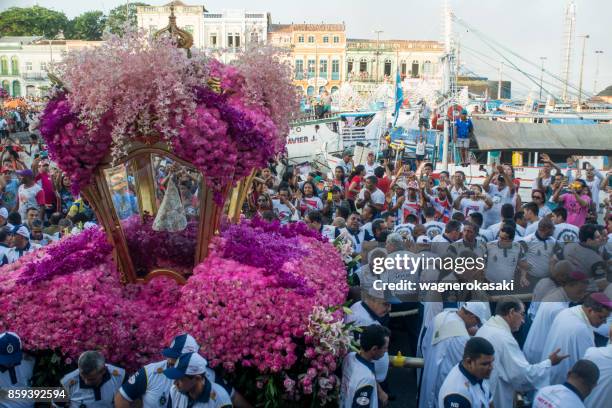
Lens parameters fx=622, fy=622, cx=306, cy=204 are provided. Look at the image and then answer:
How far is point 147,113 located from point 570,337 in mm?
4100

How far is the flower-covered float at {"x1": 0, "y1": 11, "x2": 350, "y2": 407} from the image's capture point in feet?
15.6

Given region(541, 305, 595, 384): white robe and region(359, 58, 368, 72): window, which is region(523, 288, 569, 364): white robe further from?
region(359, 58, 368, 72): window

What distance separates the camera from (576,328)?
5523mm

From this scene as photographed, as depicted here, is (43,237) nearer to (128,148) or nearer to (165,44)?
(128,148)

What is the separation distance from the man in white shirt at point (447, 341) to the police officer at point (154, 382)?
90.2 inches

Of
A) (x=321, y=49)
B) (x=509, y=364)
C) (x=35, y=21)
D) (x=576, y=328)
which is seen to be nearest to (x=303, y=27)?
(x=321, y=49)

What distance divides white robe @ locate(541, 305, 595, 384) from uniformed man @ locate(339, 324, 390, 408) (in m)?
1.81

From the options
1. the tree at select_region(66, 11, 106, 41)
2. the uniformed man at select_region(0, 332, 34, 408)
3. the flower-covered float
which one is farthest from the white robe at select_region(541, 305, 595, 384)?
the tree at select_region(66, 11, 106, 41)

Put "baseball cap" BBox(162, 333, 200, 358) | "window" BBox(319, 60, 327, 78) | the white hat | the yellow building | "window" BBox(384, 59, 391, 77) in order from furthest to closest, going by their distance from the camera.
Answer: "window" BBox(384, 59, 391, 77) < "window" BBox(319, 60, 327, 78) < the yellow building < the white hat < "baseball cap" BBox(162, 333, 200, 358)

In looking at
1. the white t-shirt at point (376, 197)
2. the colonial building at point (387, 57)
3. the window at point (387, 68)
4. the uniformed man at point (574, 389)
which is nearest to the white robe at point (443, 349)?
the uniformed man at point (574, 389)

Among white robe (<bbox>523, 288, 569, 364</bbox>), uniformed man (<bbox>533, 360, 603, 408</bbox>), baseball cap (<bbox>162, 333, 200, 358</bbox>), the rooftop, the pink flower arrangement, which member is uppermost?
the rooftop

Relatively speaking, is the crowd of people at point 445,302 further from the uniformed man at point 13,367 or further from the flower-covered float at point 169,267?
the flower-covered float at point 169,267

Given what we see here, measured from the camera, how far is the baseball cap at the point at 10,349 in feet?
15.0

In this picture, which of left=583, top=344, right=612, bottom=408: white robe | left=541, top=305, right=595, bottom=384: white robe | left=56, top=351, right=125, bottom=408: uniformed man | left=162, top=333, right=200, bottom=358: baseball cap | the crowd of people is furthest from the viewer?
left=541, top=305, right=595, bottom=384: white robe
